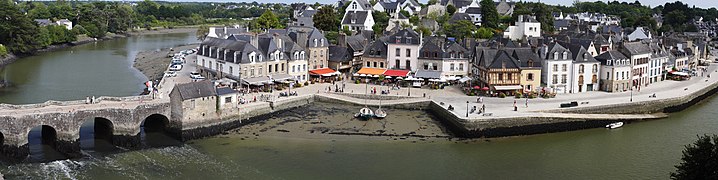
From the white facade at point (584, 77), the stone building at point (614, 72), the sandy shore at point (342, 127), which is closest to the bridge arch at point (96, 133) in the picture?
the sandy shore at point (342, 127)

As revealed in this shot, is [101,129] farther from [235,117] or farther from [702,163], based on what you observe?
[702,163]

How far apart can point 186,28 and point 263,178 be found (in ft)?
333

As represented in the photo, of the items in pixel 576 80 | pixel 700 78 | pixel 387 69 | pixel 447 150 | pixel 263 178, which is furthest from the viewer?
pixel 700 78

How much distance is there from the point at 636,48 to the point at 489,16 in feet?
76.3

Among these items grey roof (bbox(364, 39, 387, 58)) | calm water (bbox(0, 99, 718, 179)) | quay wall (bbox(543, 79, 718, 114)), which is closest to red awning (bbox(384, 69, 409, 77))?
grey roof (bbox(364, 39, 387, 58))

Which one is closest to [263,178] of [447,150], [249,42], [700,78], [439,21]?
[447,150]

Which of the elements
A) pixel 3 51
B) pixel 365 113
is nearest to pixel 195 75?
pixel 365 113

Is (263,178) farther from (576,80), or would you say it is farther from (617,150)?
(576,80)

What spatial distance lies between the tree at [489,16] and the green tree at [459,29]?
4.38m

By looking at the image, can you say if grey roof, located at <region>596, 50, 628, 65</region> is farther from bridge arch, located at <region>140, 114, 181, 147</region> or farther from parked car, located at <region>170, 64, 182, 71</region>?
parked car, located at <region>170, 64, 182, 71</region>

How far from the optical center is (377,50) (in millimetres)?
48500

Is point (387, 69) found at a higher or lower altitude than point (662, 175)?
higher

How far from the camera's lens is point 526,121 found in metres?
35.1

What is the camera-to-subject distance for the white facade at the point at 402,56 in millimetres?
47312
